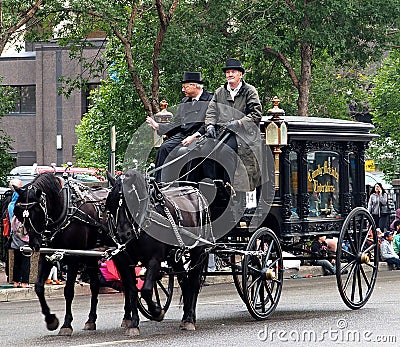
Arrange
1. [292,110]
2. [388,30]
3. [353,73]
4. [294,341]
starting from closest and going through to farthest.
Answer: [294,341] < [388,30] < [292,110] < [353,73]

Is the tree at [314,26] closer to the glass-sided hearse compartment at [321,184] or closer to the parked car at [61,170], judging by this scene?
the parked car at [61,170]

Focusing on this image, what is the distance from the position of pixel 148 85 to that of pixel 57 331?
14.0m

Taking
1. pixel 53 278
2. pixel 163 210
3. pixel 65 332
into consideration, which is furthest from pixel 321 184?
pixel 53 278

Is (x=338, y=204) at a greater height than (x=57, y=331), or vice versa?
(x=338, y=204)

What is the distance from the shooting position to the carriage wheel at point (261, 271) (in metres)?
12.4

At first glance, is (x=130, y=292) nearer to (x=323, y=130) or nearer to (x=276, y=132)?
(x=276, y=132)

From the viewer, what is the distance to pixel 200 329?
12109 millimetres

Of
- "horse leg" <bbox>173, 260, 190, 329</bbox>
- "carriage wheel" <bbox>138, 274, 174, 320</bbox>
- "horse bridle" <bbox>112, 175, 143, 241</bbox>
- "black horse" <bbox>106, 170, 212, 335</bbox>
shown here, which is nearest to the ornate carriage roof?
"black horse" <bbox>106, 170, 212, 335</bbox>

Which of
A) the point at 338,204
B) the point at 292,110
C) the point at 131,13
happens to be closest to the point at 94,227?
the point at 338,204

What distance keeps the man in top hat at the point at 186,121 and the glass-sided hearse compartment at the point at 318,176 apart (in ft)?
3.00

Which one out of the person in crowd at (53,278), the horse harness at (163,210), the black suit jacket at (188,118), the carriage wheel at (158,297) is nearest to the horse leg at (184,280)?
the carriage wheel at (158,297)

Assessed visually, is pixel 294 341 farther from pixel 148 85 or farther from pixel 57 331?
pixel 148 85

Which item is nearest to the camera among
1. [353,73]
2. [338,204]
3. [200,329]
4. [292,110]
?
[200,329]

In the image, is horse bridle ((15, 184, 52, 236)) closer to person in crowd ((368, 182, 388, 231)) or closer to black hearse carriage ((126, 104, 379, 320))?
black hearse carriage ((126, 104, 379, 320))
